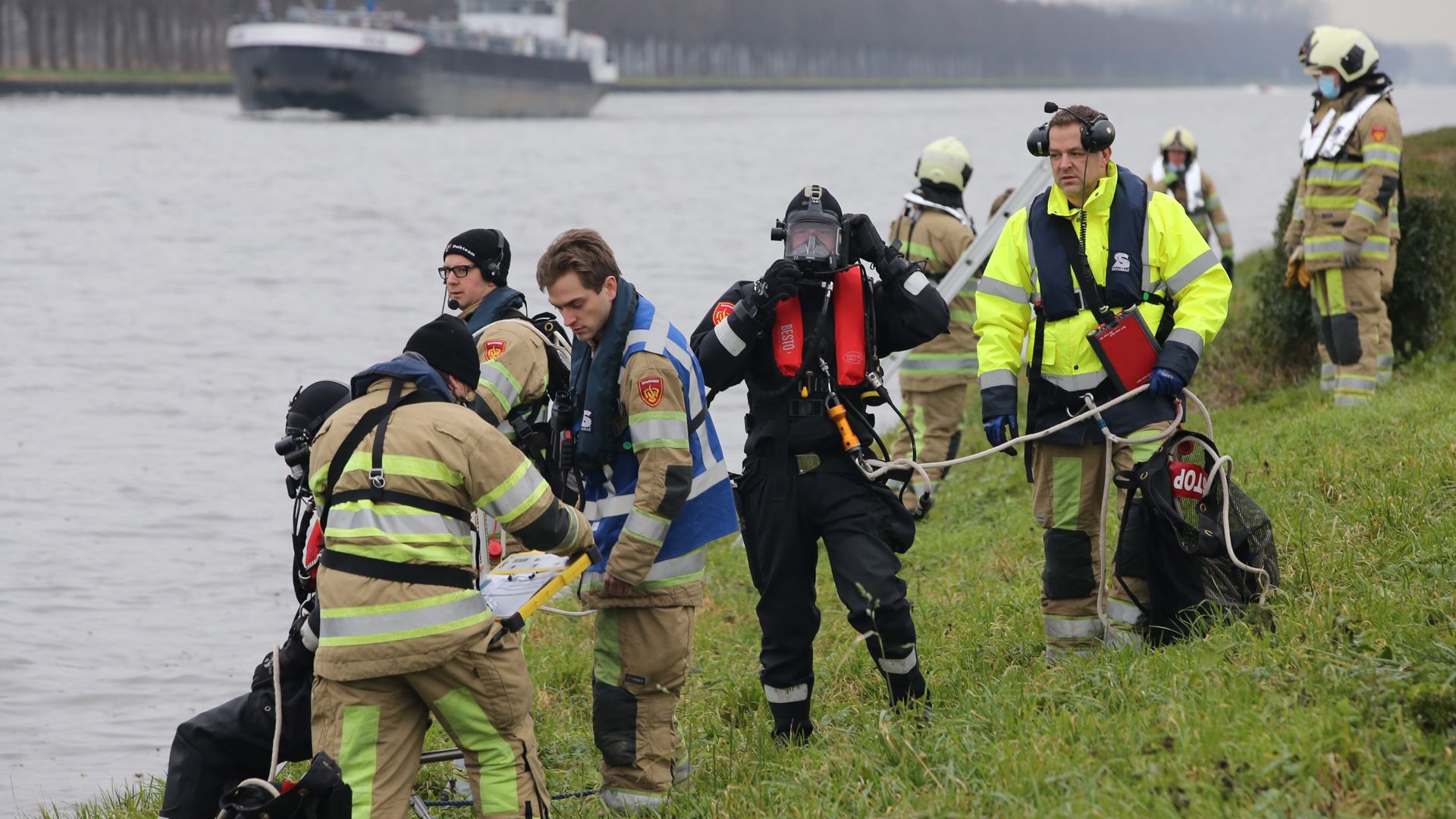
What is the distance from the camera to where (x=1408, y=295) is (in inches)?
412

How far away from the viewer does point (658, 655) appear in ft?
16.7

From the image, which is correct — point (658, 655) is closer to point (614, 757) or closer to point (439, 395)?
point (614, 757)

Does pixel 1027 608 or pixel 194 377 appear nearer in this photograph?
pixel 1027 608

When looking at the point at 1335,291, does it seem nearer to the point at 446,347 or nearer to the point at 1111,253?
the point at 1111,253

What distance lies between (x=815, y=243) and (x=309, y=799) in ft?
8.08

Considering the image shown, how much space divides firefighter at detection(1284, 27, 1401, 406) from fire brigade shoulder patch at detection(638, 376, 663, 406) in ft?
18.2

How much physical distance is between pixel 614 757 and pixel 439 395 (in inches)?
61.2

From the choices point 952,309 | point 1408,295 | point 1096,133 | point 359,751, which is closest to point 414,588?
point 359,751

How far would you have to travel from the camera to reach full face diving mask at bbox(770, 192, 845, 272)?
5039mm

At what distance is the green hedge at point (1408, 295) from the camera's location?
10.4 metres

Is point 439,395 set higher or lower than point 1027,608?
higher

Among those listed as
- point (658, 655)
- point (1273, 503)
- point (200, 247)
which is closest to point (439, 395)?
point (658, 655)

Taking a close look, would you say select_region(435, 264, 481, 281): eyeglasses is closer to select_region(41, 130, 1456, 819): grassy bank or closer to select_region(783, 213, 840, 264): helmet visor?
select_region(783, 213, 840, 264): helmet visor

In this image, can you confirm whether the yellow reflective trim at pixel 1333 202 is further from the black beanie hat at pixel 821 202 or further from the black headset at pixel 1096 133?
the black beanie hat at pixel 821 202
